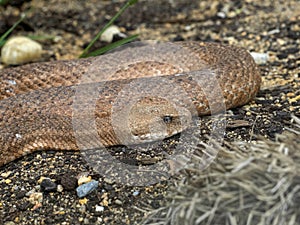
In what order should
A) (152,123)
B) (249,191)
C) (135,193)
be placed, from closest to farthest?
1. (249,191)
2. (135,193)
3. (152,123)

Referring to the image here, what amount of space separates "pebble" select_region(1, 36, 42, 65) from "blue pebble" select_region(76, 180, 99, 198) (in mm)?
3285

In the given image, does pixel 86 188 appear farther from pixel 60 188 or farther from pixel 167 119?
pixel 167 119

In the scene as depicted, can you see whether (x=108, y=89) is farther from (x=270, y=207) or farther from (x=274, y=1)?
(x=274, y=1)

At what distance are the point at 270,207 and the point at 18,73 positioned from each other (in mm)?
3913

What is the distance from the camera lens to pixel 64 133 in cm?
512

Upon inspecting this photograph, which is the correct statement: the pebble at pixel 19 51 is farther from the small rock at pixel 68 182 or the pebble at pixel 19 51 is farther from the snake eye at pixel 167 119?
the small rock at pixel 68 182

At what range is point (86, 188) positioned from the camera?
430cm

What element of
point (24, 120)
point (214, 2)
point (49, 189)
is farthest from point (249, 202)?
point (214, 2)

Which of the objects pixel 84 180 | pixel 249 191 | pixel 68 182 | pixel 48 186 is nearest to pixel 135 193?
pixel 84 180

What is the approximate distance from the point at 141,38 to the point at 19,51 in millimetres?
1738

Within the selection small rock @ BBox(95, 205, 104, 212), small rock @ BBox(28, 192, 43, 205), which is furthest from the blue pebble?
small rock @ BBox(28, 192, 43, 205)

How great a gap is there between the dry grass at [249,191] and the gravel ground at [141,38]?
78cm

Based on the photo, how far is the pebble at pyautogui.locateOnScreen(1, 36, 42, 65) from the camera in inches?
281

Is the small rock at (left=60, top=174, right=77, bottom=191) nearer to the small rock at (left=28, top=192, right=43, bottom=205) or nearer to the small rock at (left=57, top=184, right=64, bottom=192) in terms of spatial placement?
the small rock at (left=57, top=184, right=64, bottom=192)
